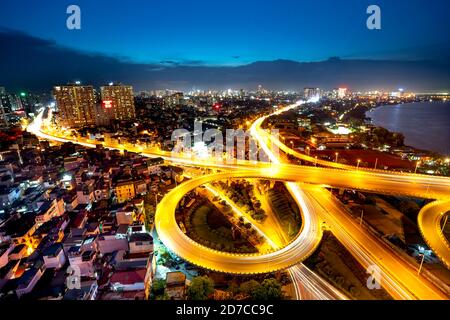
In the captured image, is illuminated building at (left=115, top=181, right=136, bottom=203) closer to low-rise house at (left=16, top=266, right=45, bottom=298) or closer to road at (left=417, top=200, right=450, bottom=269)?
low-rise house at (left=16, top=266, right=45, bottom=298)

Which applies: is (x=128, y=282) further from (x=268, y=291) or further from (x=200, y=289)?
(x=268, y=291)

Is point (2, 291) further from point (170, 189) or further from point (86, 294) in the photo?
point (170, 189)

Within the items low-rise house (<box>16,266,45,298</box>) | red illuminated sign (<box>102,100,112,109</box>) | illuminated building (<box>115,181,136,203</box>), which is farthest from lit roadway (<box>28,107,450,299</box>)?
red illuminated sign (<box>102,100,112,109</box>)

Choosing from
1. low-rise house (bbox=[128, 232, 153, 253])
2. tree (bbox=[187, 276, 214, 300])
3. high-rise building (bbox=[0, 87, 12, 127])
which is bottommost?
tree (bbox=[187, 276, 214, 300])

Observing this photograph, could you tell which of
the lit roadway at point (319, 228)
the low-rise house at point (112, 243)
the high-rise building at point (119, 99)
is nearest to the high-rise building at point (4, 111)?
the high-rise building at point (119, 99)

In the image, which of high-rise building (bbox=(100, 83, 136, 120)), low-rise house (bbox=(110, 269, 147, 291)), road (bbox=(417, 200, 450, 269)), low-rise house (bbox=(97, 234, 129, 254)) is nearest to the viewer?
low-rise house (bbox=(110, 269, 147, 291))

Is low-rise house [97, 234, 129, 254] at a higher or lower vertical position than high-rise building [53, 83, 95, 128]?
lower

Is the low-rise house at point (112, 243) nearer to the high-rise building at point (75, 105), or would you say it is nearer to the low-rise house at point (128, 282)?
the low-rise house at point (128, 282)
